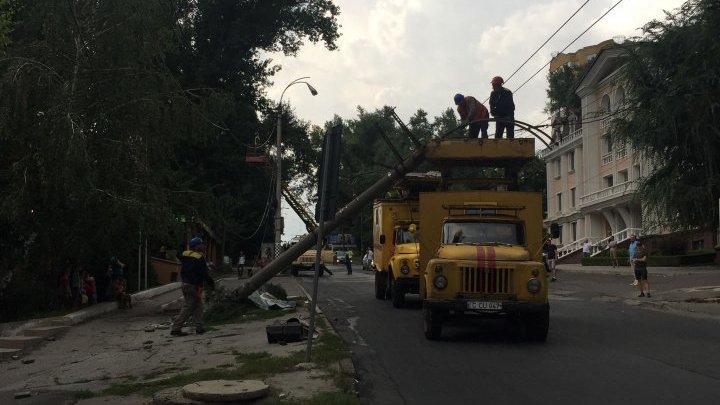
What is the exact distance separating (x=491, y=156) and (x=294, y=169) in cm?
4263

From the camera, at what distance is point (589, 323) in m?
14.7

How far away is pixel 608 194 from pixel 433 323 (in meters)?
42.9

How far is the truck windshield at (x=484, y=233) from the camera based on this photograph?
12.6 metres

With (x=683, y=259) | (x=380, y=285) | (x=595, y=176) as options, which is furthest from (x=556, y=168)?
(x=380, y=285)

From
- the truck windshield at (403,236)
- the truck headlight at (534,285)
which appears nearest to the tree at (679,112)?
the truck windshield at (403,236)

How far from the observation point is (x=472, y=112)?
15391mm

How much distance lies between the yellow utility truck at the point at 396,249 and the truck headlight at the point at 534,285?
256 inches

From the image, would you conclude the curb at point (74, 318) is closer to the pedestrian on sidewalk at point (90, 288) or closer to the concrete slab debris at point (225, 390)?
the pedestrian on sidewalk at point (90, 288)

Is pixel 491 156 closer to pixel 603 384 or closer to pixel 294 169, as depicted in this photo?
pixel 603 384

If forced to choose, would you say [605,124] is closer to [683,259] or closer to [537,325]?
[683,259]

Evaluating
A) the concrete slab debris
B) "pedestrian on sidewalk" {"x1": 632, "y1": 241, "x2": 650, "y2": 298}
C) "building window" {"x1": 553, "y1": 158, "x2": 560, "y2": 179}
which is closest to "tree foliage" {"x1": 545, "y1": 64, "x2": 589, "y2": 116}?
"building window" {"x1": 553, "y1": 158, "x2": 560, "y2": 179}

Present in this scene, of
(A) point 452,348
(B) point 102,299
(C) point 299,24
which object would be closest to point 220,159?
(C) point 299,24

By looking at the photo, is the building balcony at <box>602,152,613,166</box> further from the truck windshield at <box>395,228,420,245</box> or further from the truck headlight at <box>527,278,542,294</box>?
the truck headlight at <box>527,278,542,294</box>

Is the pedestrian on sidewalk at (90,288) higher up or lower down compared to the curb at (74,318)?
higher up
